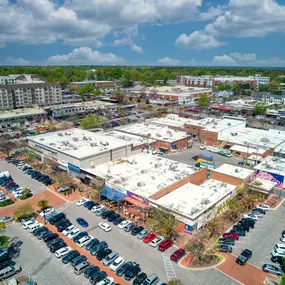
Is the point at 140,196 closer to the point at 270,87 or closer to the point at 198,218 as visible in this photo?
the point at 198,218

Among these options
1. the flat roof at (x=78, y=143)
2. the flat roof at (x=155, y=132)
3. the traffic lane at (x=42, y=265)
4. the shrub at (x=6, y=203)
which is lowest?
the traffic lane at (x=42, y=265)

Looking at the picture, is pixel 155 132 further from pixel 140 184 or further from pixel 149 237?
pixel 149 237

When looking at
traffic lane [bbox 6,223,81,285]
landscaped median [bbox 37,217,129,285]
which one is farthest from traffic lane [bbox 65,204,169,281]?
traffic lane [bbox 6,223,81,285]

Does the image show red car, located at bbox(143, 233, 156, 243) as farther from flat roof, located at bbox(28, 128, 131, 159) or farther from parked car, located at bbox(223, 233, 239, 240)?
flat roof, located at bbox(28, 128, 131, 159)

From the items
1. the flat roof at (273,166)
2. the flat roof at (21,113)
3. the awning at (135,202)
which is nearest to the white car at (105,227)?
the awning at (135,202)

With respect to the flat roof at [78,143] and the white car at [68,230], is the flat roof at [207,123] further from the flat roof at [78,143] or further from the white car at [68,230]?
the white car at [68,230]

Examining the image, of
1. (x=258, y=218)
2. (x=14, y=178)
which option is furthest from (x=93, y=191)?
(x=258, y=218)

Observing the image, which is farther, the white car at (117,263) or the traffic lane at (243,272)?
the white car at (117,263)
